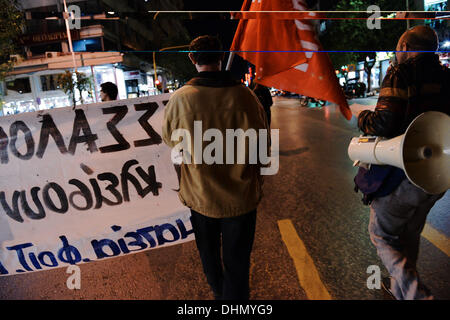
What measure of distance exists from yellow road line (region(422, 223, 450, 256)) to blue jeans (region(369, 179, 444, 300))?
4.14 ft

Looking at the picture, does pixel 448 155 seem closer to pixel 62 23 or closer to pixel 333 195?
pixel 333 195

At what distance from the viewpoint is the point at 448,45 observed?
27.1 meters

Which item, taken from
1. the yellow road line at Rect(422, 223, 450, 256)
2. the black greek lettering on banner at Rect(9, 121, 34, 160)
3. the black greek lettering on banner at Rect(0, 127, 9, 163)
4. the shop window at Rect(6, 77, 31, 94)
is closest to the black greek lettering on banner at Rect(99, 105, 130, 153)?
the black greek lettering on banner at Rect(9, 121, 34, 160)

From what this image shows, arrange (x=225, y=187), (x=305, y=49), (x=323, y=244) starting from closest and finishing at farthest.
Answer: (x=225, y=187)
(x=305, y=49)
(x=323, y=244)

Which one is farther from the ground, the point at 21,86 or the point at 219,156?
the point at 219,156

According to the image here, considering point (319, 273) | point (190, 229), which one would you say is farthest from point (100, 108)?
point (319, 273)

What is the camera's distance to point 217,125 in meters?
2.04

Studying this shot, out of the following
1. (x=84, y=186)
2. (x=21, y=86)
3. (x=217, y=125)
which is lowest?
(x=21, y=86)

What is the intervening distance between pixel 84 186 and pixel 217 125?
153 cm

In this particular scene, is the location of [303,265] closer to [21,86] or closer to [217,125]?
[217,125]

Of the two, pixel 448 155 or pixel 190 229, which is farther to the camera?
pixel 190 229

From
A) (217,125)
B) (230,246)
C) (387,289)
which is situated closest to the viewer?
(217,125)

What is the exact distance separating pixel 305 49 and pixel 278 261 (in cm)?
197

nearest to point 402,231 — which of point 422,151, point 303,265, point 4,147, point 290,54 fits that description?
point 422,151
